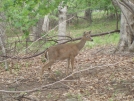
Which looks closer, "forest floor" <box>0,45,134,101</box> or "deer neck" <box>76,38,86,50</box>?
"forest floor" <box>0,45,134,101</box>

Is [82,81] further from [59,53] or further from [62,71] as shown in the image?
[62,71]

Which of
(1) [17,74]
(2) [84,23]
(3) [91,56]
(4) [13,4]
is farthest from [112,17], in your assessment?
(4) [13,4]

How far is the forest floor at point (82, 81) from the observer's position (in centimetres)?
715

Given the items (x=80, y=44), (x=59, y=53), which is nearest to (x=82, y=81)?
(x=59, y=53)

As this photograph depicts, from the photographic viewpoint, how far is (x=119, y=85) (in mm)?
7770

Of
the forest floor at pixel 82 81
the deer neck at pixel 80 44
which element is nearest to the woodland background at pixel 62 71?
the forest floor at pixel 82 81

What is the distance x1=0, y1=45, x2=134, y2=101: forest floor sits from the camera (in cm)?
715

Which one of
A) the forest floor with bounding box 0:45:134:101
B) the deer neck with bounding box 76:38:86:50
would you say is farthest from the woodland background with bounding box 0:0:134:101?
the deer neck with bounding box 76:38:86:50

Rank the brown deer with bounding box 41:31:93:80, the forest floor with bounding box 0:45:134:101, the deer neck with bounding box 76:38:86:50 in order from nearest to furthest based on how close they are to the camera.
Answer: the forest floor with bounding box 0:45:134:101, the brown deer with bounding box 41:31:93:80, the deer neck with bounding box 76:38:86:50

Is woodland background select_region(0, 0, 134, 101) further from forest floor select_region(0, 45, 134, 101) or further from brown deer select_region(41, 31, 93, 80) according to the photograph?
brown deer select_region(41, 31, 93, 80)

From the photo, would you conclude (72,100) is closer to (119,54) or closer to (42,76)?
(42,76)

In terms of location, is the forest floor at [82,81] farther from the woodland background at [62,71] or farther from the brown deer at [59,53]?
the brown deer at [59,53]

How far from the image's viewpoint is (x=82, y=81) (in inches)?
336

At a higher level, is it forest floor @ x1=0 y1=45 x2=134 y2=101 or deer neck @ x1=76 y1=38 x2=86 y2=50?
deer neck @ x1=76 y1=38 x2=86 y2=50
